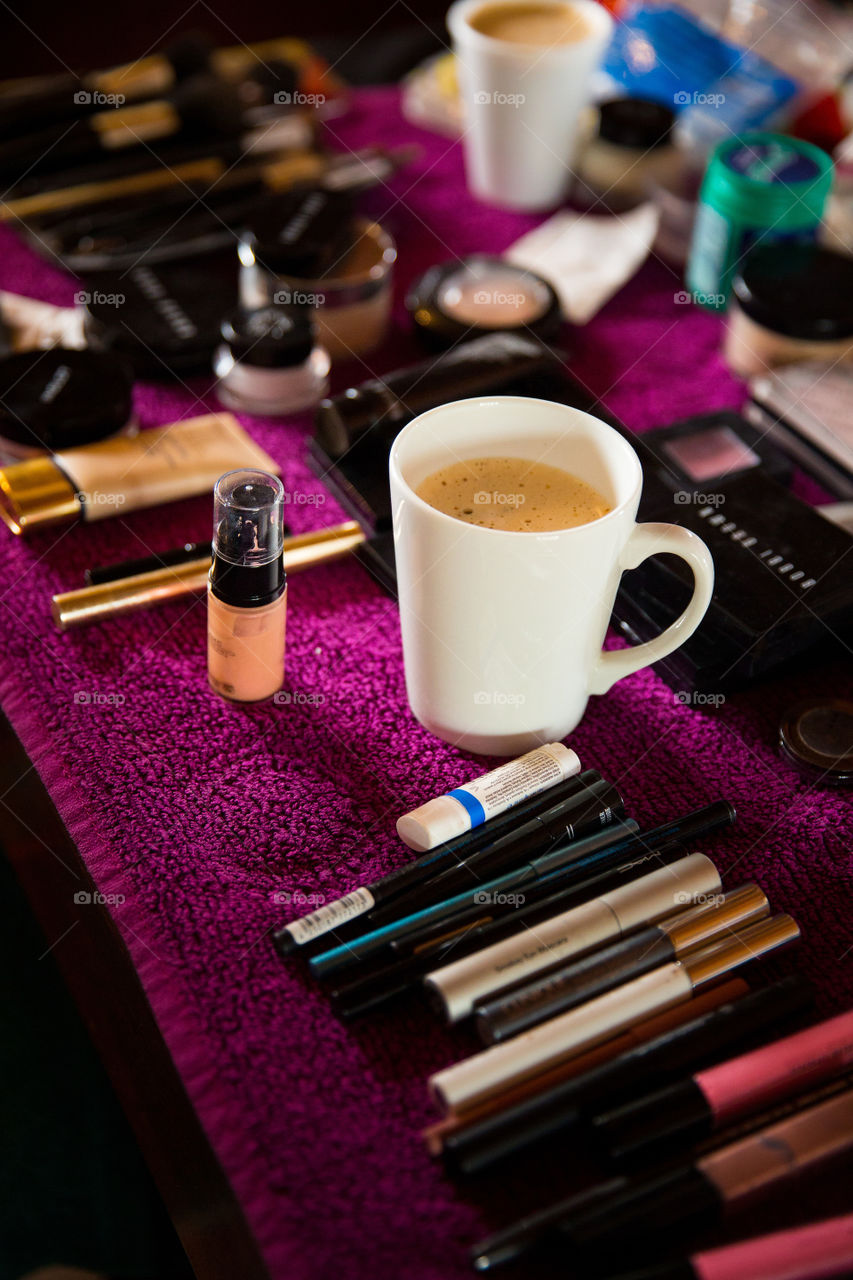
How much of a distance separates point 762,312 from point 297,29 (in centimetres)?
133

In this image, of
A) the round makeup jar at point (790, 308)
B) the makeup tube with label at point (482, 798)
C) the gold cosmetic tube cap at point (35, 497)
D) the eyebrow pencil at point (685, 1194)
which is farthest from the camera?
the round makeup jar at point (790, 308)

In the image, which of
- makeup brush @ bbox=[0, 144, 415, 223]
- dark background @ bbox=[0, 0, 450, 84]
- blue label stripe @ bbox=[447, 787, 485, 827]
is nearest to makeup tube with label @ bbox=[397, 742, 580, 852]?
blue label stripe @ bbox=[447, 787, 485, 827]

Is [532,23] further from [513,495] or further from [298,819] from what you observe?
[298,819]

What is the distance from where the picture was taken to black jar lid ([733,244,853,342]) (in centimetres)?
74

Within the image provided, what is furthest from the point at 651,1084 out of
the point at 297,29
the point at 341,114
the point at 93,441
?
the point at 297,29

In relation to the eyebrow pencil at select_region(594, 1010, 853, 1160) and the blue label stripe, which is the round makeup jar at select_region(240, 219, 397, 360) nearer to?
the blue label stripe

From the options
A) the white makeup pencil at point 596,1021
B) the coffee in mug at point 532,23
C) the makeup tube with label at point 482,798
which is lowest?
the white makeup pencil at point 596,1021

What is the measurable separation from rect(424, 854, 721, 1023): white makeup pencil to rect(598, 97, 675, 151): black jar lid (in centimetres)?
61

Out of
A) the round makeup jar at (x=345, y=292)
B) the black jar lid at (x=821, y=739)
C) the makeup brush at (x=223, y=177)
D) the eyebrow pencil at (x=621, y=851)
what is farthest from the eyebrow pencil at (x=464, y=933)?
the makeup brush at (x=223, y=177)

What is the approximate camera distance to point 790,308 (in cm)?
75

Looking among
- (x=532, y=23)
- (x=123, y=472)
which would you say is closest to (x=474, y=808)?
(x=123, y=472)

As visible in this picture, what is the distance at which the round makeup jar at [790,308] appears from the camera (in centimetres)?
75

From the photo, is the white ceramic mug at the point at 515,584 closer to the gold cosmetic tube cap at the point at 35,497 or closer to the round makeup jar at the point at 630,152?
the gold cosmetic tube cap at the point at 35,497

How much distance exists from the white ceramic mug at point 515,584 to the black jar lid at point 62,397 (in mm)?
258
